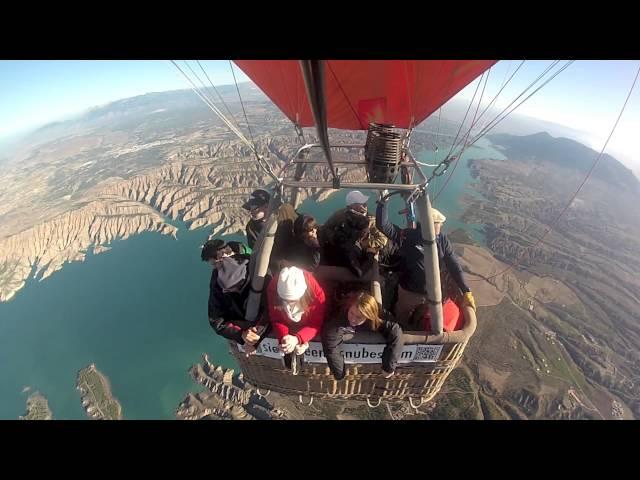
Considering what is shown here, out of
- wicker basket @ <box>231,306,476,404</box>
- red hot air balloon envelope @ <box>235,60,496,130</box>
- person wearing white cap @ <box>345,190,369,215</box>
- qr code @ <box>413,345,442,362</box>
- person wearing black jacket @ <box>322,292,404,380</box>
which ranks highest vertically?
red hot air balloon envelope @ <box>235,60,496,130</box>

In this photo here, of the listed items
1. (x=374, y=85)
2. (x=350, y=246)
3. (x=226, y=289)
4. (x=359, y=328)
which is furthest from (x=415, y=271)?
(x=374, y=85)

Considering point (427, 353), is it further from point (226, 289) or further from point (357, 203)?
point (226, 289)

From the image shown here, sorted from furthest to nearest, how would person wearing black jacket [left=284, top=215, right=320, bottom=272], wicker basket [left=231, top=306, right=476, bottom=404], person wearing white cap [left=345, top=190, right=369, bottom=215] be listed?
person wearing white cap [left=345, top=190, right=369, bottom=215], person wearing black jacket [left=284, top=215, right=320, bottom=272], wicker basket [left=231, top=306, right=476, bottom=404]

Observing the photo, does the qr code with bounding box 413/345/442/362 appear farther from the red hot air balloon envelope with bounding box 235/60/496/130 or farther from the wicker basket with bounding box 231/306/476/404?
the red hot air balloon envelope with bounding box 235/60/496/130

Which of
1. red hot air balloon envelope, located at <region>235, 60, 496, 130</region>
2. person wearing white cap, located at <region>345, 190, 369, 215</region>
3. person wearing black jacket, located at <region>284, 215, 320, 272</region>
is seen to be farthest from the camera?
red hot air balloon envelope, located at <region>235, 60, 496, 130</region>

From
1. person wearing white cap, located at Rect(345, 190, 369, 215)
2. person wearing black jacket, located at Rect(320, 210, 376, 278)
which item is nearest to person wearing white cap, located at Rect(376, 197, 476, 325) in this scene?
person wearing black jacket, located at Rect(320, 210, 376, 278)

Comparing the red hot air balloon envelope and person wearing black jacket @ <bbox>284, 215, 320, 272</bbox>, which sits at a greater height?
the red hot air balloon envelope

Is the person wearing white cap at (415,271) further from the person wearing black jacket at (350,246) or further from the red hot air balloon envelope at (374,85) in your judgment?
the red hot air balloon envelope at (374,85)
